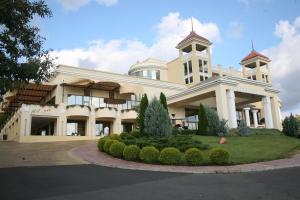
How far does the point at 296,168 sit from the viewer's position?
39.7 feet

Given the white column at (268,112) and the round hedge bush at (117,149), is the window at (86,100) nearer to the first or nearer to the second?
the white column at (268,112)

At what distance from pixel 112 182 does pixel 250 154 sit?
8902 millimetres

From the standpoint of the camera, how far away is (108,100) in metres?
40.1

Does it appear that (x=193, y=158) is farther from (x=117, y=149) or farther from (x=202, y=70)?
(x=202, y=70)

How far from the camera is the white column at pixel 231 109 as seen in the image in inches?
1233

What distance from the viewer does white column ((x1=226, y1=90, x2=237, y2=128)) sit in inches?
1233

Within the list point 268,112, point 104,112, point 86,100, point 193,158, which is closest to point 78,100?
point 86,100

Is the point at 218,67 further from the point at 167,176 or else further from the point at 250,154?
the point at 167,176

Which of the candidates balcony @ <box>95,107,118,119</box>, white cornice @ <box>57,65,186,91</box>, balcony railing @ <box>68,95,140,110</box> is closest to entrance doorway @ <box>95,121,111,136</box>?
balcony railing @ <box>68,95,140,110</box>

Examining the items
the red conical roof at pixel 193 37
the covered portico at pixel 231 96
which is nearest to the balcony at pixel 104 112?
the covered portico at pixel 231 96

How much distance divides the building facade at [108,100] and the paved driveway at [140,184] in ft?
64.7

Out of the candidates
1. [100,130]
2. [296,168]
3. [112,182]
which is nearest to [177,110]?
[100,130]

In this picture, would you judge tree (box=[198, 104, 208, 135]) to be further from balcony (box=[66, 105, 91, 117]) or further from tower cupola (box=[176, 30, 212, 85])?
tower cupola (box=[176, 30, 212, 85])

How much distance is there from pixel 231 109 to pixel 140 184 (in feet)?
79.7
